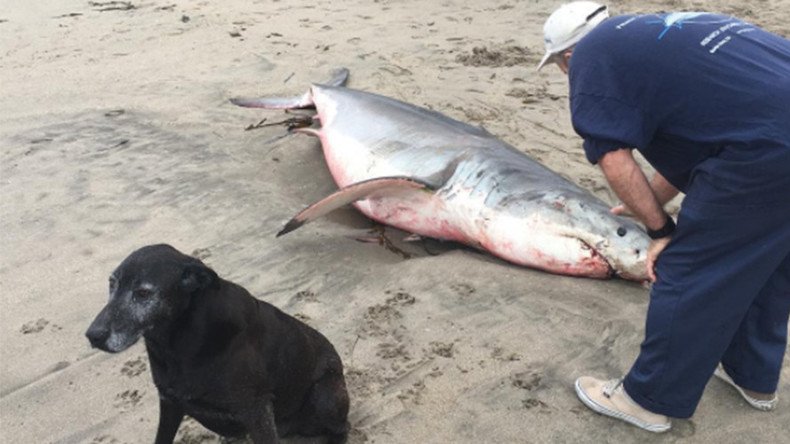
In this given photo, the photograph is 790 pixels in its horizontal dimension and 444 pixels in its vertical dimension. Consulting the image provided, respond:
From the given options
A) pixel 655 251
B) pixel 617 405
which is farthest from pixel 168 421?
pixel 655 251

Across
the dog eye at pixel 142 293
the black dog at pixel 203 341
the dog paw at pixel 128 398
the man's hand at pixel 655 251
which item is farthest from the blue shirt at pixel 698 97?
the dog paw at pixel 128 398

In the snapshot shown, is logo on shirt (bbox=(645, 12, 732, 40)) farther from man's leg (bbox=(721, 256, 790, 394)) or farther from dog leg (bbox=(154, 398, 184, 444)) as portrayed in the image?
dog leg (bbox=(154, 398, 184, 444))

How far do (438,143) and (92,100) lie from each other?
120 inches

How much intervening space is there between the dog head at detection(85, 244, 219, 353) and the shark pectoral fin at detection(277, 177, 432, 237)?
6.03ft

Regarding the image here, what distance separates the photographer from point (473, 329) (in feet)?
11.2

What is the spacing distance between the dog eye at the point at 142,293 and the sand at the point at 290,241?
856 mm

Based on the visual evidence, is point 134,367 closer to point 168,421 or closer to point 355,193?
point 168,421

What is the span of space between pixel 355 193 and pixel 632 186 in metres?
2.00

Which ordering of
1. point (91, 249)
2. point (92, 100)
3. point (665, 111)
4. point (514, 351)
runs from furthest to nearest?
point (92, 100), point (91, 249), point (514, 351), point (665, 111)

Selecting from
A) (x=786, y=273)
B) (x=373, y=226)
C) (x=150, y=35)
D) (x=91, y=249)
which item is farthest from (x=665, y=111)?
(x=150, y=35)

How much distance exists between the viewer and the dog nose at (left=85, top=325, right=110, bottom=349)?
2104mm

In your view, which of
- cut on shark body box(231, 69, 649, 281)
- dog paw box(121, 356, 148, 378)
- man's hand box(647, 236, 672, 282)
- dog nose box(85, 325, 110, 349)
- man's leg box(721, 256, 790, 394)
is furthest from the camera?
cut on shark body box(231, 69, 649, 281)

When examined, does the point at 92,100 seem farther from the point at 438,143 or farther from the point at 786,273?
the point at 786,273

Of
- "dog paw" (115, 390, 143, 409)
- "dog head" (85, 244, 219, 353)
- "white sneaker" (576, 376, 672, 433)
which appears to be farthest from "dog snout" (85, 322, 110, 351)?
"white sneaker" (576, 376, 672, 433)
